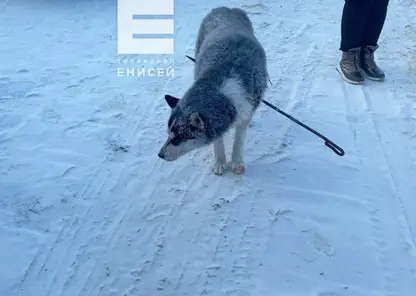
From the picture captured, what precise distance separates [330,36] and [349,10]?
3.05 ft

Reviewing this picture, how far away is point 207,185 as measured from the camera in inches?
125

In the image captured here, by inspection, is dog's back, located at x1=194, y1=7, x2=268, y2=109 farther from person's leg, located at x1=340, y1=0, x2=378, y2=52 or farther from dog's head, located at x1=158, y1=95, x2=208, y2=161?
person's leg, located at x1=340, y1=0, x2=378, y2=52

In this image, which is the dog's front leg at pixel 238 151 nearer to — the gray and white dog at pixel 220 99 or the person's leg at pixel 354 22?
the gray and white dog at pixel 220 99

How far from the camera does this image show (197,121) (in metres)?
2.79

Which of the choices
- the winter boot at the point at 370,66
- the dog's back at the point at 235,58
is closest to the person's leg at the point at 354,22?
the winter boot at the point at 370,66

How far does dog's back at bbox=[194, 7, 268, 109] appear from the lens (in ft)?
10.0

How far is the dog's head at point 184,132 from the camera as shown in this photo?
280 cm

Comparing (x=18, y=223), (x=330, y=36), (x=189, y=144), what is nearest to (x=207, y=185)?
(x=189, y=144)

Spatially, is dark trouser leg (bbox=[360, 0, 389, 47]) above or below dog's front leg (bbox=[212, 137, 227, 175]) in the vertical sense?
above

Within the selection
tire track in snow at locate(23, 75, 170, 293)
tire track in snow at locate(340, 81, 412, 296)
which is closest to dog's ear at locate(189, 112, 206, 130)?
tire track in snow at locate(23, 75, 170, 293)

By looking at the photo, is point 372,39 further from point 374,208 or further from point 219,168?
point 219,168

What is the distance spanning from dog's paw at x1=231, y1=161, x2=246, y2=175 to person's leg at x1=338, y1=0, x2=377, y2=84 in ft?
5.25

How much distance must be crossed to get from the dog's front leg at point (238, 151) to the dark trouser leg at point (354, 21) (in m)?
1.64

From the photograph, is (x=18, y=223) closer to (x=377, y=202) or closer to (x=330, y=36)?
(x=377, y=202)
